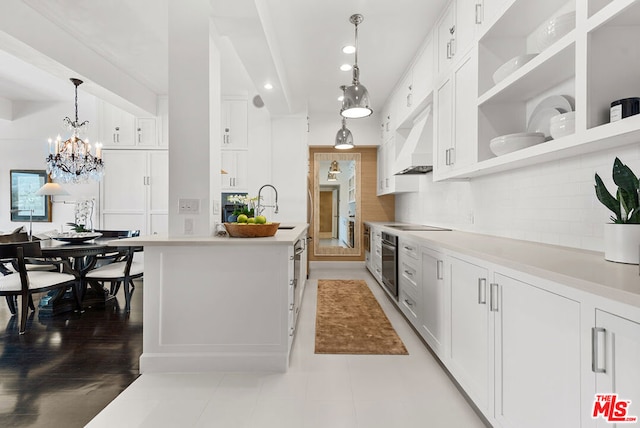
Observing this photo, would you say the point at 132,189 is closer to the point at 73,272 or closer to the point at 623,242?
the point at 73,272

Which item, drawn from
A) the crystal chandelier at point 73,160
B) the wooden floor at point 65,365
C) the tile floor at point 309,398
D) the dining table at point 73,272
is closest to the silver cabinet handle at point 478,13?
the tile floor at point 309,398

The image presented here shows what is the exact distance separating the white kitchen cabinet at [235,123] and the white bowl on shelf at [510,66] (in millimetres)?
4178

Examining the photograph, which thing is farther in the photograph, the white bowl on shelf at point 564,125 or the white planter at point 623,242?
the white bowl on shelf at point 564,125

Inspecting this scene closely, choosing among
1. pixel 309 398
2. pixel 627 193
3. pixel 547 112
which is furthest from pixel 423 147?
pixel 309 398

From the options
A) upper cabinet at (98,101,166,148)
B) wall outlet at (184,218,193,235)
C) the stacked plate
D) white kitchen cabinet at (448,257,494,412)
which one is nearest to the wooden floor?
wall outlet at (184,218,193,235)

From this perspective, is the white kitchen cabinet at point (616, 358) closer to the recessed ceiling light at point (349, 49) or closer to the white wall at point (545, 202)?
the white wall at point (545, 202)

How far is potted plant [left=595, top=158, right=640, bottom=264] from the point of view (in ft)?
4.08

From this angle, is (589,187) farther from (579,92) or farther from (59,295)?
(59,295)

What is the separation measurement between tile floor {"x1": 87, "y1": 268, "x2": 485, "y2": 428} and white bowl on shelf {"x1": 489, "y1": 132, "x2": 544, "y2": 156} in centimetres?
154

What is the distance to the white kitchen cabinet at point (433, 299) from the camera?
7.52 ft

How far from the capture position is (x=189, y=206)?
8.00ft

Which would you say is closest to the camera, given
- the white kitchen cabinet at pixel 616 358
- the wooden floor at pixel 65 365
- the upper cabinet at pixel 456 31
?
the white kitchen cabinet at pixel 616 358

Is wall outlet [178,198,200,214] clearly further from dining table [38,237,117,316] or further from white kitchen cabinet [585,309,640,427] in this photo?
white kitchen cabinet [585,309,640,427]

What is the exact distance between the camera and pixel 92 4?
305 cm
